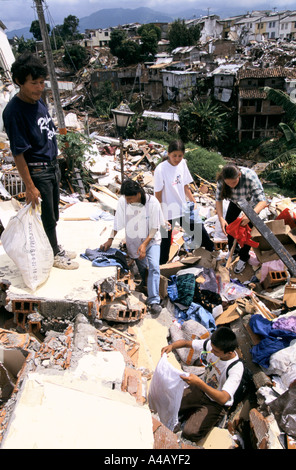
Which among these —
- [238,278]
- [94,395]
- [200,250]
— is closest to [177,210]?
[200,250]

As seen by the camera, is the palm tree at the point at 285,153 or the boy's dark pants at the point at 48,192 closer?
the boy's dark pants at the point at 48,192

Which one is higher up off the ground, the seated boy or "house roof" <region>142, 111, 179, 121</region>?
the seated boy

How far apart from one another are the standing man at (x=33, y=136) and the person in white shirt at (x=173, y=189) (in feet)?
5.30

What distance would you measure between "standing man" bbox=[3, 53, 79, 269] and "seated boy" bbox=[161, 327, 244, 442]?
1808 millimetres

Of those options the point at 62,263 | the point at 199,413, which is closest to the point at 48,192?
the point at 62,263

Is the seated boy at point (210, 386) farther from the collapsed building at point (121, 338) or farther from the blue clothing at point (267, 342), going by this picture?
the blue clothing at point (267, 342)

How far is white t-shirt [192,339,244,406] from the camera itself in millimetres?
2422

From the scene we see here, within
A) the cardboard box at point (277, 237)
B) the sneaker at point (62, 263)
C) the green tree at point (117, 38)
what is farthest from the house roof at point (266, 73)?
the sneaker at point (62, 263)

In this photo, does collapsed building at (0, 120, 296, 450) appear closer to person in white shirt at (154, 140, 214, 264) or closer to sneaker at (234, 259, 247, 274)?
sneaker at (234, 259, 247, 274)

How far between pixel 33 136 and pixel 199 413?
2742 millimetres

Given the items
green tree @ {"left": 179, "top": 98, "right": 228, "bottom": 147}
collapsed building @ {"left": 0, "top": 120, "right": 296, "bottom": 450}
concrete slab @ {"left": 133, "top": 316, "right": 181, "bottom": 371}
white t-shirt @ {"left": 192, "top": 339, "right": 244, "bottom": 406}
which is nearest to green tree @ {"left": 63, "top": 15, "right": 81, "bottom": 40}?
green tree @ {"left": 179, "top": 98, "right": 228, "bottom": 147}

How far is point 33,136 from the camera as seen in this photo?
256 cm

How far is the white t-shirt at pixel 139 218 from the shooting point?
363 cm
